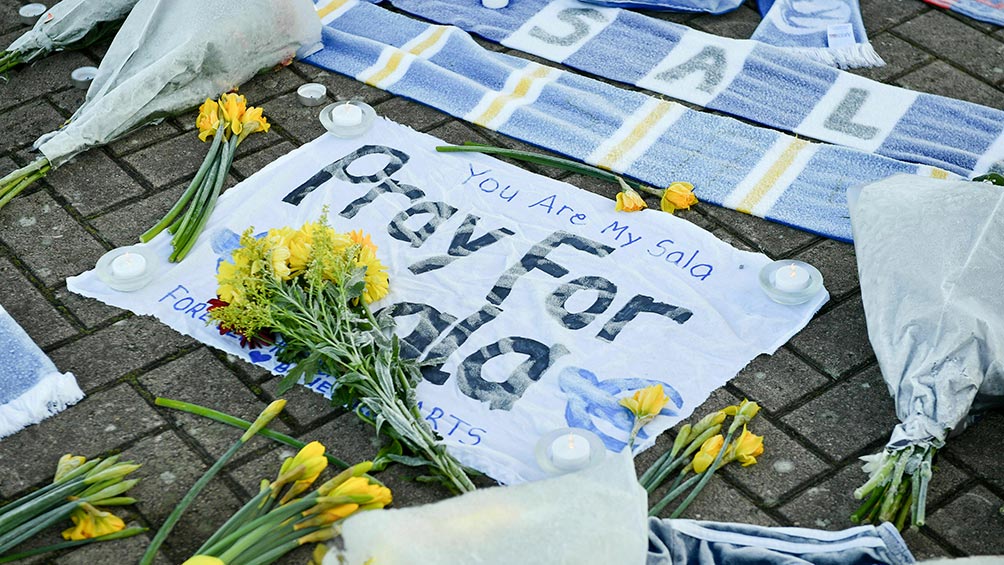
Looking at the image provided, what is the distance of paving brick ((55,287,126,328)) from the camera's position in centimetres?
297

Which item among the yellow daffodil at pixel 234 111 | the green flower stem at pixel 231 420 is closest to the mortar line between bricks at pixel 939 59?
the yellow daffodil at pixel 234 111

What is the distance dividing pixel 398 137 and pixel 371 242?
56 centimetres

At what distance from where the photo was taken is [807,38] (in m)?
3.99

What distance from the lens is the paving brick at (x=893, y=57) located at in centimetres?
388

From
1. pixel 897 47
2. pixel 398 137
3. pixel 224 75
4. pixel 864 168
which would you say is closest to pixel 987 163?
pixel 864 168

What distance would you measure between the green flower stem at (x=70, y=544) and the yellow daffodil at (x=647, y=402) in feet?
3.42

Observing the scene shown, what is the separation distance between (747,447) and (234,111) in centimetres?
176

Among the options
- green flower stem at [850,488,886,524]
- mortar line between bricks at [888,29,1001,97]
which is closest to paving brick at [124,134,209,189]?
green flower stem at [850,488,886,524]

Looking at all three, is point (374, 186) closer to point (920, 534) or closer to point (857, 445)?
point (857, 445)

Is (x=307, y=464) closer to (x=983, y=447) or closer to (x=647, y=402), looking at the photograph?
(x=647, y=402)

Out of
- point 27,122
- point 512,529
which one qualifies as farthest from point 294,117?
point 512,529

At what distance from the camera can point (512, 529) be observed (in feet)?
7.22

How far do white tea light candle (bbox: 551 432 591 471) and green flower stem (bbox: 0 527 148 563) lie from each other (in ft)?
2.75

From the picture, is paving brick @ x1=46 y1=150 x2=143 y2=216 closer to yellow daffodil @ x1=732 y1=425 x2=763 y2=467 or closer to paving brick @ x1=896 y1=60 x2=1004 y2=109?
yellow daffodil @ x1=732 y1=425 x2=763 y2=467
